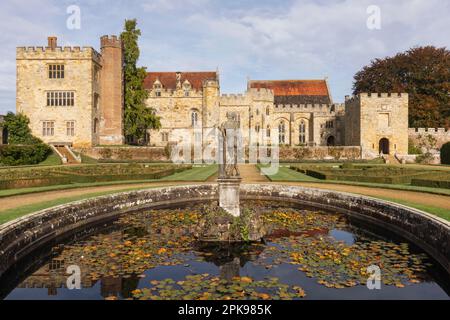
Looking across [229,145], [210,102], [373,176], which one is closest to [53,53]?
[210,102]

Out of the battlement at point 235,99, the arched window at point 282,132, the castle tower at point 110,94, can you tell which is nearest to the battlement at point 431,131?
the arched window at point 282,132

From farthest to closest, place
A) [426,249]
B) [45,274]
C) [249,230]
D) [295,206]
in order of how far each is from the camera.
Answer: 1. [295,206]
2. [249,230]
3. [426,249]
4. [45,274]

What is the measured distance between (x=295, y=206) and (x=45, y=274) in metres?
10.0

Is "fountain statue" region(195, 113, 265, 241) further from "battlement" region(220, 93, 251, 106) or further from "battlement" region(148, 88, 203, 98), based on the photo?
"battlement" region(220, 93, 251, 106)

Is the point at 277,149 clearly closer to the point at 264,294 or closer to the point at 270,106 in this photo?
the point at 270,106

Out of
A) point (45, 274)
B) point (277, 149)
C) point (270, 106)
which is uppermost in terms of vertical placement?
point (270, 106)

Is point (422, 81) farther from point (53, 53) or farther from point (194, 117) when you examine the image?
point (53, 53)

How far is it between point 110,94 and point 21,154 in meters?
13.3

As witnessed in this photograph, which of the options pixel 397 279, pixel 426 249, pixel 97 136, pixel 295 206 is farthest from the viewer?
pixel 97 136

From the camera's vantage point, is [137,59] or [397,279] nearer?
[397,279]

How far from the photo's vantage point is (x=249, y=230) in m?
9.70

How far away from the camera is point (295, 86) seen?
58.4 meters

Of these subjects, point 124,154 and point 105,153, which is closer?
point 105,153

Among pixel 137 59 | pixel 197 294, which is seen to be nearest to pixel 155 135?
pixel 137 59
